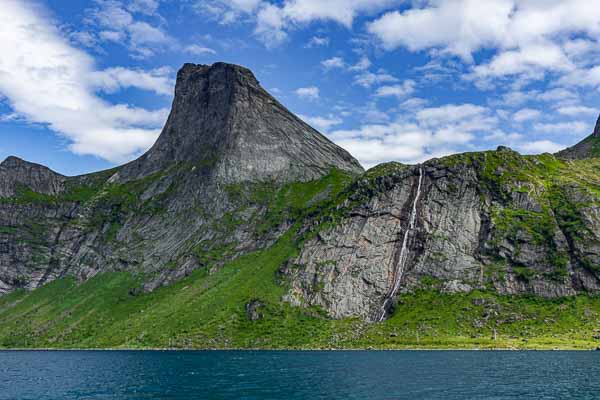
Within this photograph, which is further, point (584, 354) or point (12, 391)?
point (584, 354)

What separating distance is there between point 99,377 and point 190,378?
23136 millimetres

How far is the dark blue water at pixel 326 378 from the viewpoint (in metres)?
88.0

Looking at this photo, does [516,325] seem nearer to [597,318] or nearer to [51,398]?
[597,318]

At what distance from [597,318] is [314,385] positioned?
13016cm

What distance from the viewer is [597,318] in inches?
7264

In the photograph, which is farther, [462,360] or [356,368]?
[462,360]

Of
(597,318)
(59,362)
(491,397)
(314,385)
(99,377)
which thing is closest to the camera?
(491,397)

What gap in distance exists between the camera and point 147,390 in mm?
98188

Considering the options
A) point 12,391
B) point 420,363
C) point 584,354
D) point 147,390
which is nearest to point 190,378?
point 147,390

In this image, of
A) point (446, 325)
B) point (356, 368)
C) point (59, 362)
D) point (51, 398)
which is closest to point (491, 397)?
point (356, 368)

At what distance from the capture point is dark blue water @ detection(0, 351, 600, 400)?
289ft

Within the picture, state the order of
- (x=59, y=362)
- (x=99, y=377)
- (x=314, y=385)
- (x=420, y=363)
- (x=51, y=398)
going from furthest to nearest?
(x=59, y=362) < (x=420, y=363) < (x=99, y=377) < (x=314, y=385) < (x=51, y=398)

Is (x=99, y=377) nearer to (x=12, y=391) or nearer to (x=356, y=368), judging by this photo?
(x=12, y=391)

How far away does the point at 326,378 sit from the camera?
350 ft
